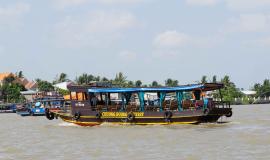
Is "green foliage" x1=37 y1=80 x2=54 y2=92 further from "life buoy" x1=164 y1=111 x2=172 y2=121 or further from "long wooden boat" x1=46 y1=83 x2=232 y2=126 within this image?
"life buoy" x1=164 y1=111 x2=172 y2=121

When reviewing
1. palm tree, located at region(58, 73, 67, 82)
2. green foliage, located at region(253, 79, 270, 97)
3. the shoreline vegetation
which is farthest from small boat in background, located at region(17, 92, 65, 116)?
green foliage, located at region(253, 79, 270, 97)

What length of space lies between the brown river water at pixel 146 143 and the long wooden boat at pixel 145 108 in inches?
31.0

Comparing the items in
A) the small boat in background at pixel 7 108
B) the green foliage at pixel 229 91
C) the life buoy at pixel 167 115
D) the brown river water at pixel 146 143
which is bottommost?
the brown river water at pixel 146 143

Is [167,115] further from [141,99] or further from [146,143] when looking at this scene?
[146,143]

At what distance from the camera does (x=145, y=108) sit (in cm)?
3622

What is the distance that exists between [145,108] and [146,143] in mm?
11045

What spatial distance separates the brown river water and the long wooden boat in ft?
2.59

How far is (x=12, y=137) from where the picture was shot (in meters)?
31.5

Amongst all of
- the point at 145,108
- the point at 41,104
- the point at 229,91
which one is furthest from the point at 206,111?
the point at 229,91

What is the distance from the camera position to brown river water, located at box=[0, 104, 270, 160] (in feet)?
70.5

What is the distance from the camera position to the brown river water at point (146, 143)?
21475mm

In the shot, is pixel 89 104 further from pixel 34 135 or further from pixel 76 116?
pixel 34 135

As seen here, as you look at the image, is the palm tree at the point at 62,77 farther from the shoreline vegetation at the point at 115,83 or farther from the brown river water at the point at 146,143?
the brown river water at the point at 146,143

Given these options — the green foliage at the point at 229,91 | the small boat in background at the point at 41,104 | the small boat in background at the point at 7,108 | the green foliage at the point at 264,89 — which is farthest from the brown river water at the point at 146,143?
the green foliage at the point at 264,89
